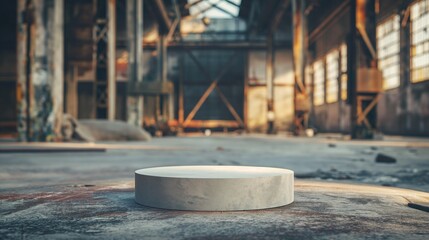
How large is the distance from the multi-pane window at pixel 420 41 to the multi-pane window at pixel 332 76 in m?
6.61

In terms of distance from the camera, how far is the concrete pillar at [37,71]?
800cm

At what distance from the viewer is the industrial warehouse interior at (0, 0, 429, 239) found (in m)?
1.99

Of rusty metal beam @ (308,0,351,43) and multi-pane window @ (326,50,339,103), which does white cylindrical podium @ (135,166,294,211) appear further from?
multi-pane window @ (326,50,339,103)

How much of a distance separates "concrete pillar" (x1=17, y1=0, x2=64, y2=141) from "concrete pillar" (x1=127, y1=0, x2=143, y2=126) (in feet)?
16.9

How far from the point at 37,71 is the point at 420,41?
1142 centimetres

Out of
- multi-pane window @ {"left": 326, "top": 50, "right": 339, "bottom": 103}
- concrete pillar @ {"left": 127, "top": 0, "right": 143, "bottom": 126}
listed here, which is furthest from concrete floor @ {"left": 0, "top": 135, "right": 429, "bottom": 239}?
multi-pane window @ {"left": 326, "top": 50, "right": 339, "bottom": 103}

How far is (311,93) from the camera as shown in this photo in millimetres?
24812

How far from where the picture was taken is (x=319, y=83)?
78.0 feet

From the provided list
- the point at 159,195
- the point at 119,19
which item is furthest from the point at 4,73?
the point at 159,195

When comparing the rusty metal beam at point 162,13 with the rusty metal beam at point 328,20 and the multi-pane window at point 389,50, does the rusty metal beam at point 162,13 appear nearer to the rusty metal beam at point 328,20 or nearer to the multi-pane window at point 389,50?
the rusty metal beam at point 328,20

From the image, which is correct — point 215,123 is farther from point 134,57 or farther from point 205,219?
point 205,219

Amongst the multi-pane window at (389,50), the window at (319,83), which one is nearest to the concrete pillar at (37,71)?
the multi-pane window at (389,50)

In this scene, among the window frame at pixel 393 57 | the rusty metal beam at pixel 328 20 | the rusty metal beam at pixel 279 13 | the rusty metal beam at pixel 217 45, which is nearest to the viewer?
the window frame at pixel 393 57

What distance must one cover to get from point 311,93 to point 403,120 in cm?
1018
